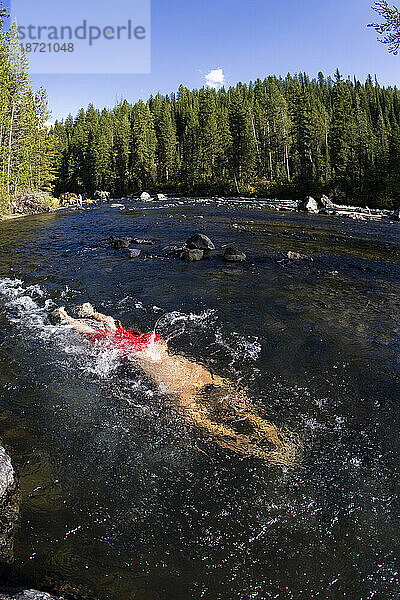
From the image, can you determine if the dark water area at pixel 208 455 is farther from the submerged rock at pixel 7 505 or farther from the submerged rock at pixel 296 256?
the submerged rock at pixel 296 256

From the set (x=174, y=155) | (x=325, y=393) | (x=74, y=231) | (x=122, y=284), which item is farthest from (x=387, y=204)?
(x=174, y=155)

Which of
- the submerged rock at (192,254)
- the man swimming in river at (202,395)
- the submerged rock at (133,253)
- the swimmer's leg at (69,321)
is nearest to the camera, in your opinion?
the man swimming in river at (202,395)

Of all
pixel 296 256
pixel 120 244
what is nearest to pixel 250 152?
pixel 120 244

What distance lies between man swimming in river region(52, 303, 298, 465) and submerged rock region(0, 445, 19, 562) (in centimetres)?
264

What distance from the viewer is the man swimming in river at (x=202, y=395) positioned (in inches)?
215

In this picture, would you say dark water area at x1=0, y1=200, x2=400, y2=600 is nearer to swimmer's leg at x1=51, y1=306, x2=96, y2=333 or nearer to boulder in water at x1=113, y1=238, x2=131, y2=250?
swimmer's leg at x1=51, y1=306, x2=96, y2=333

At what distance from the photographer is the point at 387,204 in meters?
43.9

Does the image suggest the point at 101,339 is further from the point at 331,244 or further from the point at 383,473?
the point at 331,244

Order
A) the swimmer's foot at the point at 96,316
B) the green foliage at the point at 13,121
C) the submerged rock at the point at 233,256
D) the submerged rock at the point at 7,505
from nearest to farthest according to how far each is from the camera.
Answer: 1. the submerged rock at the point at 7,505
2. the swimmer's foot at the point at 96,316
3. the submerged rock at the point at 233,256
4. the green foliage at the point at 13,121

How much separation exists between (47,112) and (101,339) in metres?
56.7

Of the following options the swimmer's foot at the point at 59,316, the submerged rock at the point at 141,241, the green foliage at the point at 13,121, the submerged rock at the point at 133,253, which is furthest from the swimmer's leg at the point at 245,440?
the green foliage at the point at 13,121

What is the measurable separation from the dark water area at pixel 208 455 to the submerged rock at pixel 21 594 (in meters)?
0.33

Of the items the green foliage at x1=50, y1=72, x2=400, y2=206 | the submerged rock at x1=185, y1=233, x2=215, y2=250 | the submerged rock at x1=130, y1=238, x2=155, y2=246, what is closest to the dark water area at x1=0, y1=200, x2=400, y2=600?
the submerged rock at x1=185, y1=233, x2=215, y2=250

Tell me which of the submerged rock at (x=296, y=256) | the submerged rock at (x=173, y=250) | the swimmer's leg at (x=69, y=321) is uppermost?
the submerged rock at (x=173, y=250)
